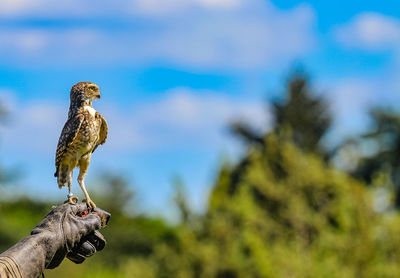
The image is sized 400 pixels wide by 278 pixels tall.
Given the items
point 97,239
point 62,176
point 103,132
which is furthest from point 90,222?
point 103,132

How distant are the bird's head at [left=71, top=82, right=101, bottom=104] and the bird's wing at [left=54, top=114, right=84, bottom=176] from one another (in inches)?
5.4

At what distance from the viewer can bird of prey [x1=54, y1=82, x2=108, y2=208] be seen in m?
5.41

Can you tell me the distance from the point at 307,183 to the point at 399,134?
54.1 feet

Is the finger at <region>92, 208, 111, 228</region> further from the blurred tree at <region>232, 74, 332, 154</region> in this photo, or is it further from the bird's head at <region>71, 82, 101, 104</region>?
the blurred tree at <region>232, 74, 332, 154</region>

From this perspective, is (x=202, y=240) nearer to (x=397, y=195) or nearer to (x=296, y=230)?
(x=296, y=230)

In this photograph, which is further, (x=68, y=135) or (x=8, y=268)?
(x=68, y=135)

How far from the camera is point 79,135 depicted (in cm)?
540

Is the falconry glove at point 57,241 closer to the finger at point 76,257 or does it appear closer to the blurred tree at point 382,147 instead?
the finger at point 76,257

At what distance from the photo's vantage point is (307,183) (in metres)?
21.8

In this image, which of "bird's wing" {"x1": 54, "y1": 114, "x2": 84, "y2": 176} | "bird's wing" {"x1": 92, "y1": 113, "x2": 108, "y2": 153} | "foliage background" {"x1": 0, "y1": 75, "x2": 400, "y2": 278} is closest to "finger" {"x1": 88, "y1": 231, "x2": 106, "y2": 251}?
"bird's wing" {"x1": 54, "y1": 114, "x2": 84, "y2": 176}

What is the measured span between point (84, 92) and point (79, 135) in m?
0.32

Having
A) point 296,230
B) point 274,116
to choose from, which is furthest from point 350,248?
point 274,116

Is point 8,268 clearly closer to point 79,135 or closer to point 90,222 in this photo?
point 90,222

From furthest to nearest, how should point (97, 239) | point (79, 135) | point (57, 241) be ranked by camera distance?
point (79, 135) → point (97, 239) → point (57, 241)
